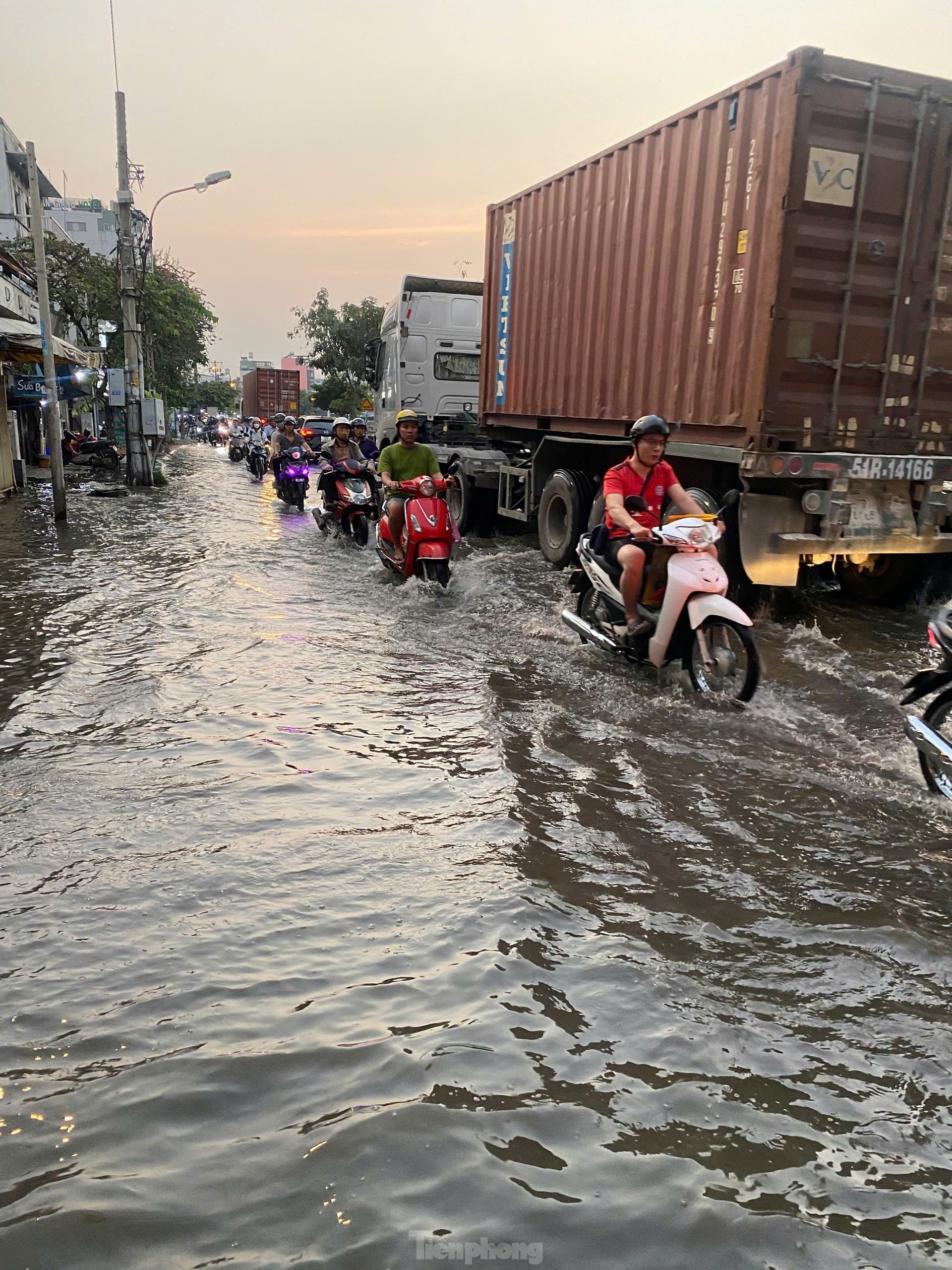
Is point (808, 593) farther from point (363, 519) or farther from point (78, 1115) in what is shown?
point (78, 1115)

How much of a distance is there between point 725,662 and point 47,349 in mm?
11939

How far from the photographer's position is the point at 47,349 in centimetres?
1378

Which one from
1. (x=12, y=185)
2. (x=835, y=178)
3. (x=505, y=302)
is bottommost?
(x=505, y=302)

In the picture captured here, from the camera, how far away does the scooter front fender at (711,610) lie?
528 cm

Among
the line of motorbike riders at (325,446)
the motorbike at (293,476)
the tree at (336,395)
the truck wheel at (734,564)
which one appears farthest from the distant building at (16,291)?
the tree at (336,395)

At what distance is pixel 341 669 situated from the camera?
6.29 metres

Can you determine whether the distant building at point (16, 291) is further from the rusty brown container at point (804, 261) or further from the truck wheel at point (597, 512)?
the rusty brown container at point (804, 261)

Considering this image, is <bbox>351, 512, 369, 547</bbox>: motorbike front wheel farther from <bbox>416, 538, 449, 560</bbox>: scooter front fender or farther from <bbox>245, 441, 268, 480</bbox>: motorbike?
<bbox>245, 441, 268, 480</bbox>: motorbike

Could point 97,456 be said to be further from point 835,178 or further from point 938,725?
point 938,725

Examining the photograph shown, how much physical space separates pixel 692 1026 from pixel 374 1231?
40.7 inches

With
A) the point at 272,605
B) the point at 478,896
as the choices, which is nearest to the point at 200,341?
the point at 272,605

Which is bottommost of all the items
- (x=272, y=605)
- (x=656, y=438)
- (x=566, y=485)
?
(x=272, y=605)

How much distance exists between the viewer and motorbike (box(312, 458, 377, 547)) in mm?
12188

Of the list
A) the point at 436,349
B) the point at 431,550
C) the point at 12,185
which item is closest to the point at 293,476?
the point at 436,349
